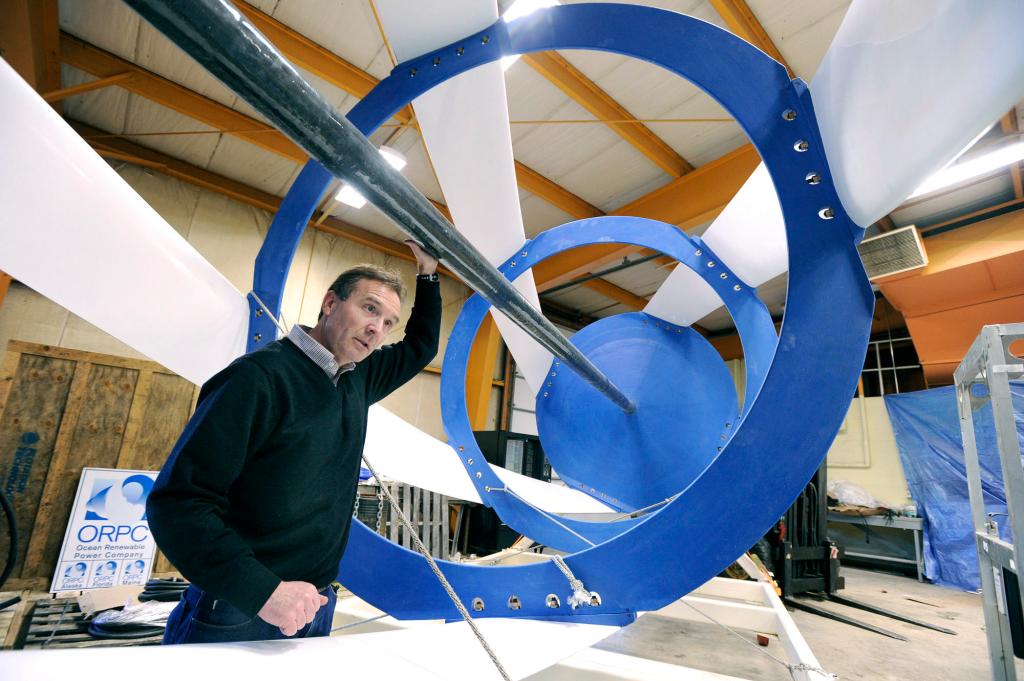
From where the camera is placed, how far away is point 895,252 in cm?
530

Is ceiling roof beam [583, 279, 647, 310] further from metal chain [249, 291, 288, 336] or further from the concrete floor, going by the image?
metal chain [249, 291, 288, 336]

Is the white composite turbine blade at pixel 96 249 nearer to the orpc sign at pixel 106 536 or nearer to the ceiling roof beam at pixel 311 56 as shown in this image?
the ceiling roof beam at pixel 311 56

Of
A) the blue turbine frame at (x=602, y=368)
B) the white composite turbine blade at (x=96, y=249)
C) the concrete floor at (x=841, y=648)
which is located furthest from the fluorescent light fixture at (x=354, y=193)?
the concrete floor at (x=841, y=648)

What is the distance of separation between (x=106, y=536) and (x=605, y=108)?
217 inches

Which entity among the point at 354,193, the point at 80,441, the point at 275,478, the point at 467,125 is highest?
the point at 354,193

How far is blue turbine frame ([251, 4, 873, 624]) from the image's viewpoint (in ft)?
2.61

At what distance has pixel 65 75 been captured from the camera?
4.19 meters

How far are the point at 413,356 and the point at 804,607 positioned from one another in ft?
13.1

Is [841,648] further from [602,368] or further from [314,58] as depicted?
[314,58]

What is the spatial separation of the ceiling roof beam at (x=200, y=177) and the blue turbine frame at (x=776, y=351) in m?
4.54

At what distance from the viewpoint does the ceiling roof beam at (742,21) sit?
3240 millimetres

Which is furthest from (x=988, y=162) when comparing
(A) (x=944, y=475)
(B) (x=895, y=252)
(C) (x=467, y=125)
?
(C) (x=467, y=125)

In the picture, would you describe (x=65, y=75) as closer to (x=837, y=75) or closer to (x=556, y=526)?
(x=556, y=526)

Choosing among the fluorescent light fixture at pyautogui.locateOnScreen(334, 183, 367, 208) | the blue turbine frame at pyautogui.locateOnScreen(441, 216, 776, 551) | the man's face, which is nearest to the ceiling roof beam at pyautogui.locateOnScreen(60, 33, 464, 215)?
the fluorescent light fixture at pyautogui.locateOnScreen(334, 183, 367, 208)
